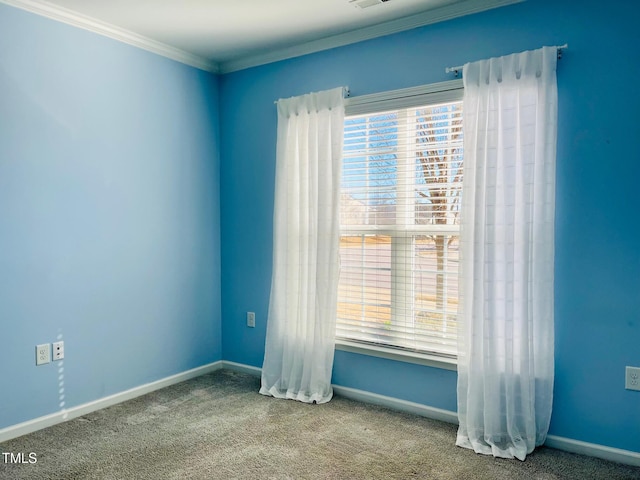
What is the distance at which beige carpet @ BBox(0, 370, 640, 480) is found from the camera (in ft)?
7.66

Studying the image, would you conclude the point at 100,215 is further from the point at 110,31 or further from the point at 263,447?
the point at 263,447

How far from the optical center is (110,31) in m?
3.15

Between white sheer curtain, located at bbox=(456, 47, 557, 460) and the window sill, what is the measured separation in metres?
0.19

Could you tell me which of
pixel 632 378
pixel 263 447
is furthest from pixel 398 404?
pixel 632 378

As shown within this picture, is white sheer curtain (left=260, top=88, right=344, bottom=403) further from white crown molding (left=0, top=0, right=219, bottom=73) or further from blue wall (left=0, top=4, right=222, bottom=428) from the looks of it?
white crown molding (left=0, top=0, right=219, bottom=73)

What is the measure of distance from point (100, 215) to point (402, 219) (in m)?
1.99

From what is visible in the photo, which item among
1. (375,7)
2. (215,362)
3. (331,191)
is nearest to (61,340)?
(215,362)

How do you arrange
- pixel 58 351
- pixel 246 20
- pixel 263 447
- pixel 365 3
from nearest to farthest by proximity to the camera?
pixel 263 447, pixel 365 3, pixel 58 351, pixel 246 20

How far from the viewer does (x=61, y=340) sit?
2.94 m

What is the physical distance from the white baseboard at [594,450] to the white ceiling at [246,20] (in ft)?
8.01

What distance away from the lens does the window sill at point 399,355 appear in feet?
9.60

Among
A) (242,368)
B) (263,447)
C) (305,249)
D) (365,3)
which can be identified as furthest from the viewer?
(242,368)

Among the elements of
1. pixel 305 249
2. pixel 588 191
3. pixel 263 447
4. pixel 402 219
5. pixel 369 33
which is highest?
pixel 369 33

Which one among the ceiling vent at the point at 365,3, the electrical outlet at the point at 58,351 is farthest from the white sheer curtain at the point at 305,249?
the electrical outlet at the point at 58,351
